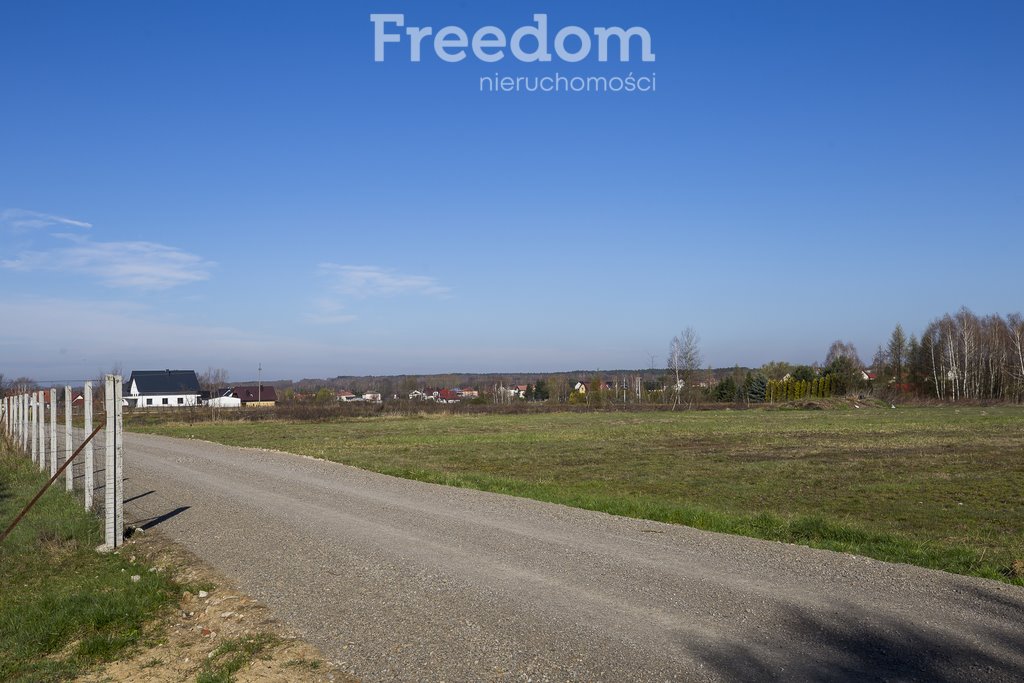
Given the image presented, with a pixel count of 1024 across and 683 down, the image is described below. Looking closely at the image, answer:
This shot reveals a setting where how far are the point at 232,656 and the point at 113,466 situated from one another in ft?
19.8

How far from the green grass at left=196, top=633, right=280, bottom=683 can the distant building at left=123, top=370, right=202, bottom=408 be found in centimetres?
10789

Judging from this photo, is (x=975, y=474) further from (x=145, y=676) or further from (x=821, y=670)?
(x=145, y=676)

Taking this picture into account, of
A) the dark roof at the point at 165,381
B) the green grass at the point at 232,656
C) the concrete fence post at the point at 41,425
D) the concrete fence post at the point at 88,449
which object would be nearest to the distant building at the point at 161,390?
the dark roof at the point at 165,381

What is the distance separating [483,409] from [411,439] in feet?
131

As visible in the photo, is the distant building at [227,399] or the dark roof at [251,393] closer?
the distant building at [227,399]

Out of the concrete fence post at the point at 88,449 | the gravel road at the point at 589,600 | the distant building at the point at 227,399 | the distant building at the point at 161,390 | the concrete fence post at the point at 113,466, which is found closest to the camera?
the gravel road at the point at 589,600

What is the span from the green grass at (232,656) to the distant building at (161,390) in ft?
354

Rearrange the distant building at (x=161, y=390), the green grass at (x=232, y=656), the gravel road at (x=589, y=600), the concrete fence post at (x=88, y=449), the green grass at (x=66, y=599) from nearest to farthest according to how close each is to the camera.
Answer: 1. the gravel road at (x=589, y=600)
2. the green grass at (x=232, y=656)
3. the green grass at (x=66, y=599)
4. the concrete fence post at (x=88, y=449)
5. the distant building at (x=161, y=390)

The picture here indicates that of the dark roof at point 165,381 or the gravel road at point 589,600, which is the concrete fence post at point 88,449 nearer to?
the gravel road at point 589,600

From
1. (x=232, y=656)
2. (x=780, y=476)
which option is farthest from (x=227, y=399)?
(x=232, y=656)

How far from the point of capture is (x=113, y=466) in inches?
455

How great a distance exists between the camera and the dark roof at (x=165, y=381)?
360 ft

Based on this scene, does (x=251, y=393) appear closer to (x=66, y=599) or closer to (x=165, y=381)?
(x=165, y=381)

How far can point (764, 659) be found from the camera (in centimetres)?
588
